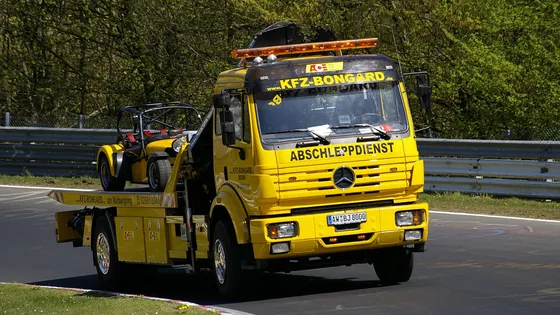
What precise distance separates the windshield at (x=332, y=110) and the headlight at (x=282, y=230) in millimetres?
818

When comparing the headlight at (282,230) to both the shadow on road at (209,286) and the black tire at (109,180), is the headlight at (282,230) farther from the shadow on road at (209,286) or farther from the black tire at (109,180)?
the black tire at (109,180)

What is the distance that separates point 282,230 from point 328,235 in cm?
45

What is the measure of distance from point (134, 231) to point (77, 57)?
1954 centimetres

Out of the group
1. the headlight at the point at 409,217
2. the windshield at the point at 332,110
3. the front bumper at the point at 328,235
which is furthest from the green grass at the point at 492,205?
the front bumper at the point at 328,235

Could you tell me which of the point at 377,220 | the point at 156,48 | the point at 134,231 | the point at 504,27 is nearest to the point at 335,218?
the point at 377,220

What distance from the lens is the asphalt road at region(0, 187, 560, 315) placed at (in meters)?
10.3

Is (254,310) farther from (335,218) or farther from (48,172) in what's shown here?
(48,172)

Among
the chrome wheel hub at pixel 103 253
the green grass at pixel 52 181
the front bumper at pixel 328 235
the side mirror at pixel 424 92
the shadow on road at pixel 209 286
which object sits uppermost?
the side mirror at pixel 424 92

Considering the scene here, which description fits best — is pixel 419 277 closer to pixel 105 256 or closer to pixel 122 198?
pixel 122 198

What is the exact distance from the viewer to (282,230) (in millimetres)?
10859

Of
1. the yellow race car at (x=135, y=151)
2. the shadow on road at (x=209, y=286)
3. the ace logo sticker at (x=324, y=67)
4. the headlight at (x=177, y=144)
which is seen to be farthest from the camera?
the yellow race car at (x=135, y=151)

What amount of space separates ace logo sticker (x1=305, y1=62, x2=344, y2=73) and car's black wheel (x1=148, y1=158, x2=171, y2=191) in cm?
277

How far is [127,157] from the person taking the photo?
1523 centimetres

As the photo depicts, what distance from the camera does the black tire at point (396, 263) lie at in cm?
1177
